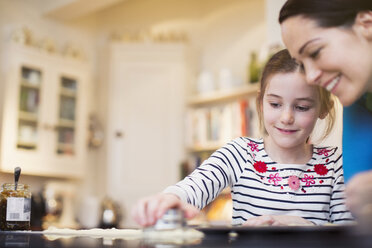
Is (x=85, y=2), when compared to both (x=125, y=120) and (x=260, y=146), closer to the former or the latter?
(x=125, y=120)

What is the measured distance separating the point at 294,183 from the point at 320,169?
0.28ft

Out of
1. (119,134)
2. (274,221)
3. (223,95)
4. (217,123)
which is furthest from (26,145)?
(274,221)

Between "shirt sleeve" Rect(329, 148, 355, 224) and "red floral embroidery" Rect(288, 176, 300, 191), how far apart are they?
0.10m

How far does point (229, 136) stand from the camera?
14.2 feet

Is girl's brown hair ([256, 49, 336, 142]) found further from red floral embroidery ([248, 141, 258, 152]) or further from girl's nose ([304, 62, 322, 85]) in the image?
girl's nose ([304, 62, 322, 85])

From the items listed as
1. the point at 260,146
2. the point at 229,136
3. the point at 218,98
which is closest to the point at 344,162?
the point at 260,146

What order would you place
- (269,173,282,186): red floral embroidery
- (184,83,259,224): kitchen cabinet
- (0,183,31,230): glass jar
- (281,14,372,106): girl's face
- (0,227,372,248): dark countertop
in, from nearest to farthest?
(0,227,372,248): dark countertop < (281,14,372,106): girl's face < (0,183,31,230): glass jar < (269,173,282,186): red floral embroidery < (184,83,259,224): kitchen cabinet

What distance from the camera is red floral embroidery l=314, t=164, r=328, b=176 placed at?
50.3 inches

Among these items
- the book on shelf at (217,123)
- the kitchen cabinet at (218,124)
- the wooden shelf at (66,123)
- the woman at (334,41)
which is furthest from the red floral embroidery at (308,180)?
the wooden shelf at (66,123)

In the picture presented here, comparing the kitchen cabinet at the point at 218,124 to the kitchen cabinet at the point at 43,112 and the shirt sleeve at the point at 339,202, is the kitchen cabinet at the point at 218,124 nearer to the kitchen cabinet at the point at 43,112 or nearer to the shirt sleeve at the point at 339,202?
the kitchen cabinet at the point at 43,112

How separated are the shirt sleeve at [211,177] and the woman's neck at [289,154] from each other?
0.25 feet

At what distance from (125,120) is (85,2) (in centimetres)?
115

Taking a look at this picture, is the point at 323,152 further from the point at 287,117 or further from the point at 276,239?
the point at 276,239

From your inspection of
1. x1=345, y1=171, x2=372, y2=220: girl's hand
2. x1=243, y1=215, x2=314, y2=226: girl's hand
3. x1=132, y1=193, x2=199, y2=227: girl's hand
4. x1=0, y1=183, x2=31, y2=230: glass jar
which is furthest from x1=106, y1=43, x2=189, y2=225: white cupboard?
x1=345, y1=171, x2=372, y2=220: girl's hand
